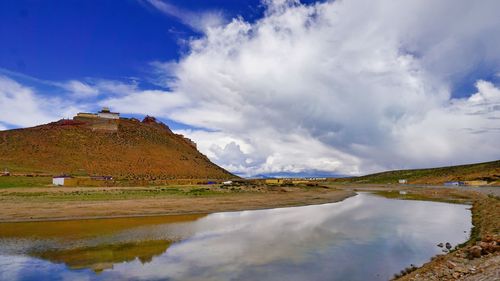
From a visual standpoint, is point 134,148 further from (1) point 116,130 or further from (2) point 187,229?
(2) point 187,229

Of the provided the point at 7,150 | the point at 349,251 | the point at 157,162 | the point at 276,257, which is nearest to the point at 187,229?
the point at 276,257

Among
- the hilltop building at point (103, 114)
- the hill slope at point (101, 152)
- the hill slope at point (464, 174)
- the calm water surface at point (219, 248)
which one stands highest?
the hilltop building at point (103, 114)

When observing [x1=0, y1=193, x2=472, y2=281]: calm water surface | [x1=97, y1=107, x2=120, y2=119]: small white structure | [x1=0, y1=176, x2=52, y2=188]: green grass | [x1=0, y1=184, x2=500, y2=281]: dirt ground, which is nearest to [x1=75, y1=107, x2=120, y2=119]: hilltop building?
[x1=97, y1=107, x2=120, y2=119]: small white structure

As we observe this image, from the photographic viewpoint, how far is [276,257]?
2080 centimetres

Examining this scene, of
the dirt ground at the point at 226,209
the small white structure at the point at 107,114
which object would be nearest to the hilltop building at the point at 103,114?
the small white structure at the point at 107,114

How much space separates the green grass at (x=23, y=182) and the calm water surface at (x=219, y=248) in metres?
40.2

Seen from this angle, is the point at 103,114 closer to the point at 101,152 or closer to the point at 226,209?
the point at 101,152

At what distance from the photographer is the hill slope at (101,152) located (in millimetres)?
108188

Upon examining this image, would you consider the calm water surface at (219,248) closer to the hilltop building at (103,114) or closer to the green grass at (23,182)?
the green grass at (23,182)

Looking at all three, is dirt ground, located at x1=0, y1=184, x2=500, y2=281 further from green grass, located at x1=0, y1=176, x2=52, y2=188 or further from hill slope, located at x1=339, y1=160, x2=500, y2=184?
hill slope, located at x1=339, y1=160, x2=500, y2=184

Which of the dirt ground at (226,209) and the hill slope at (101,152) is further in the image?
the hill slope at (101,152)

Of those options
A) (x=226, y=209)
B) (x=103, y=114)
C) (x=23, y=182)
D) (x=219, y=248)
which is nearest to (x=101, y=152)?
(x=103, y=114)

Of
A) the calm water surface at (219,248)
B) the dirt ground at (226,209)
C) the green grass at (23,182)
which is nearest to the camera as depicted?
the dirt ground at (226,209)

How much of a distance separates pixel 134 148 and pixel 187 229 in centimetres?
11747
